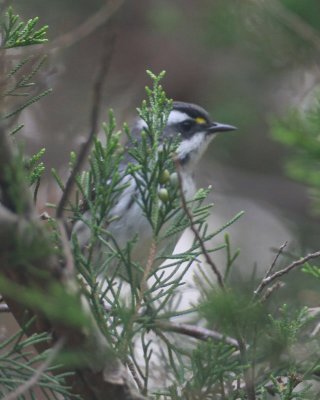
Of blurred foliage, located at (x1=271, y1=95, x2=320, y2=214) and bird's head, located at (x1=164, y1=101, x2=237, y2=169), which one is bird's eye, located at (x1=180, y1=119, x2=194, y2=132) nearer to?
bird's head, located at (x1=164, y1=101, x2=237, y2=169)

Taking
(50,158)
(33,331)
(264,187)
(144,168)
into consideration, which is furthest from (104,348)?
(264,187)

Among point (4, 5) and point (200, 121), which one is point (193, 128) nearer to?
point (200, 121)

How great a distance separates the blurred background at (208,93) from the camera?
5.27m

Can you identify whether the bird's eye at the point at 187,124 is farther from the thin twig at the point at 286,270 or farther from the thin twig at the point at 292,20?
the thin twig at the point at 286,270

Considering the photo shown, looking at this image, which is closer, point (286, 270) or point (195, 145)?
point (286, 270)

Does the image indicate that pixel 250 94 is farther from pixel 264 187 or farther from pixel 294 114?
pixel 294 114

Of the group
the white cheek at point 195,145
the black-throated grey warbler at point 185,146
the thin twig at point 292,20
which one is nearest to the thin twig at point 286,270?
the thin twig at point 292,20

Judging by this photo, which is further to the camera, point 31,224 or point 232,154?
point 232,154

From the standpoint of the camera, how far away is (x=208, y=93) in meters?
6.27

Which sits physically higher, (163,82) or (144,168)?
(163,82)

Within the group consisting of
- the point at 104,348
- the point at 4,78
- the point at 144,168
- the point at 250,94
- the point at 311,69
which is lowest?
the point at 104,348

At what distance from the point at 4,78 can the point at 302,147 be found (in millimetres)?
772

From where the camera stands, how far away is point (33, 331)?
1.93 m

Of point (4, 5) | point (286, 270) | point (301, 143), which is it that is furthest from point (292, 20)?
point (301, 143)
